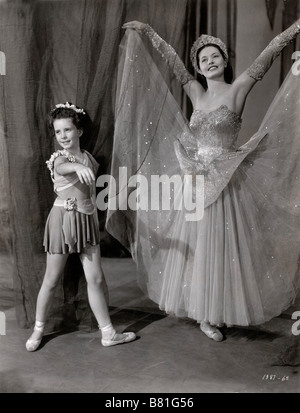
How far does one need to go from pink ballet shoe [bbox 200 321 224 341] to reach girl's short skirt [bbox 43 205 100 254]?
0.43 m

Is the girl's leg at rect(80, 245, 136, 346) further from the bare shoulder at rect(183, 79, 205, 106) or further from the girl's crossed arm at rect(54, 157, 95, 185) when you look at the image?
the bare shoulder at rect(183, 79, 205, 106)

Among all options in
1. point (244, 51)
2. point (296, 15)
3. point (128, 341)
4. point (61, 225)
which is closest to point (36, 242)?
point (61, 225)

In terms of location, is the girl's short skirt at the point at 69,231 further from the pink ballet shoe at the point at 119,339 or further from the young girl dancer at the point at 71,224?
the pink ballet shoe at the point at 119,339

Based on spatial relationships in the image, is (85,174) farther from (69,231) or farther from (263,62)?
(263,62)

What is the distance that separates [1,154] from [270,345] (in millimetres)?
988

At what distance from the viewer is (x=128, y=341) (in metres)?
1.40

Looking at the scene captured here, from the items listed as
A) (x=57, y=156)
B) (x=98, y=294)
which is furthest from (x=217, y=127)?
(x=98, y=294)

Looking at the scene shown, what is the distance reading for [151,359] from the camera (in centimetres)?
132

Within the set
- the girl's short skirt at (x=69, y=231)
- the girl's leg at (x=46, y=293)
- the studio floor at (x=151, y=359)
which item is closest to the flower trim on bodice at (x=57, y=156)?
the girl's short skirt at (x=69, y=231)

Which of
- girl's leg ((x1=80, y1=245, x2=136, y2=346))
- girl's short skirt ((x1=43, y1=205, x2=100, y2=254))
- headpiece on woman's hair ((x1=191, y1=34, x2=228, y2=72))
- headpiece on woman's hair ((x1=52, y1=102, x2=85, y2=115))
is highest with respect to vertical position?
headpiece on woman's hair ((x1=191, y1=34, x2=228, y2=72))

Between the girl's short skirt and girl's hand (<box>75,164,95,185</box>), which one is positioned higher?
girl's hand (<box>75,164,95,185</box>)

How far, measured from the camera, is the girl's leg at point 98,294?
1.37 m

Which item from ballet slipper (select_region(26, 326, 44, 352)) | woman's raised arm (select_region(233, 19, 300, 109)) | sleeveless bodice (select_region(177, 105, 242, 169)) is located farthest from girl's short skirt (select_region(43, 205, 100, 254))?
woman's raised arm (select_region(233, 19, 300, 109))

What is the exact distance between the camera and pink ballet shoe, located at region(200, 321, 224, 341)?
1.40m
